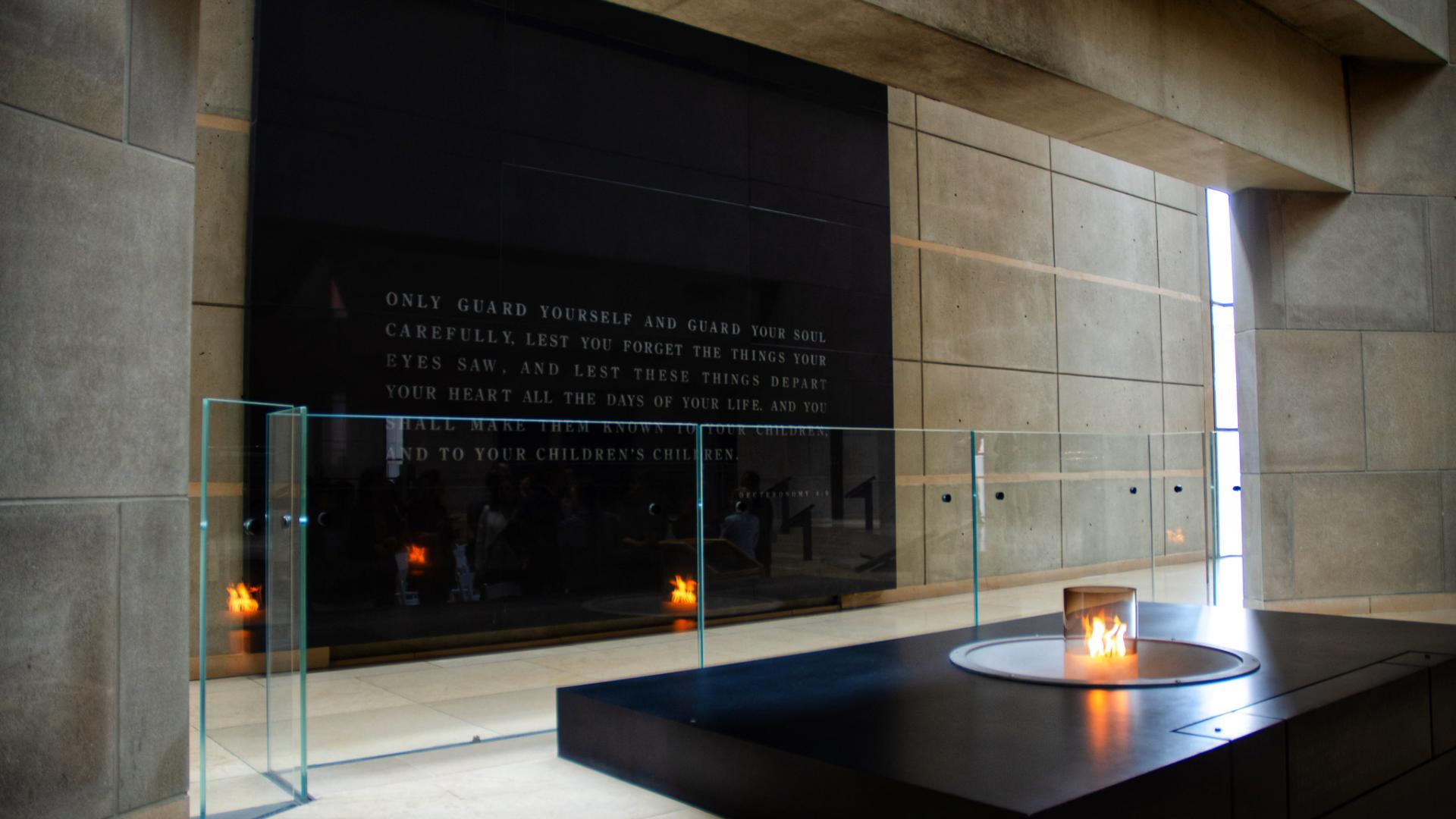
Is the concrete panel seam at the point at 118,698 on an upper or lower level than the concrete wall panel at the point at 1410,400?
lower

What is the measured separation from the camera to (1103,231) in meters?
13.9

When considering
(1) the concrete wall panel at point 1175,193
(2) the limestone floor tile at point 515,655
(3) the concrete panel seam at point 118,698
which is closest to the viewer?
(3) the concrete panel seam at point 118,698

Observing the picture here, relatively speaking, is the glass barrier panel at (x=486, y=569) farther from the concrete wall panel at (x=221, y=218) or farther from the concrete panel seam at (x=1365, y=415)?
the concrete panel seam at (x=1365, y=415)

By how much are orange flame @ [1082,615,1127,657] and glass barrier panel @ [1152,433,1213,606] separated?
499cm

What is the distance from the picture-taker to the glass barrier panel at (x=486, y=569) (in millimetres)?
5523

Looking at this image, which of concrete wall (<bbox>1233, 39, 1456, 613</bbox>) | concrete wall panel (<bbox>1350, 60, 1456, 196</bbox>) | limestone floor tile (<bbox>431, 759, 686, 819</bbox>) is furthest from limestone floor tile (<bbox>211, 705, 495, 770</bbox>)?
concrete wall panel (<bbox>1350, 60, 1456, 196</bbox>)

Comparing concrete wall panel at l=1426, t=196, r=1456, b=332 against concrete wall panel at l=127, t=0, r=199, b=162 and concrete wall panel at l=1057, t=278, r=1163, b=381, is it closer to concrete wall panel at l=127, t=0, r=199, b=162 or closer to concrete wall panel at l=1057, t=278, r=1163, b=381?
concrete wall panel at l=1057, t=278, r=1163, b=381

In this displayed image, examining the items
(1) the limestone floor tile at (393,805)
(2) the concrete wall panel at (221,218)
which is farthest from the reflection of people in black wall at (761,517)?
(2) the concrete wall panel at (221,218)

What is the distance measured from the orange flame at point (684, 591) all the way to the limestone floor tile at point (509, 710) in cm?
102

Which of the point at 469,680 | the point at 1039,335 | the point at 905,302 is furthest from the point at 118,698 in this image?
the point at 1039,335

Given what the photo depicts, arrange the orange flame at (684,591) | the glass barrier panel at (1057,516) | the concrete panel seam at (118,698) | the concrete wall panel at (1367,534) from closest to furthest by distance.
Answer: the concrete panel seam at (118,698)
the orange flame at (684,591)
the glass barrier panel at (1057,516)
the concrete wall panel at (1367,534)

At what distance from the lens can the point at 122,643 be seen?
11.9 ft

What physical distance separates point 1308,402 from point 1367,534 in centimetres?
128

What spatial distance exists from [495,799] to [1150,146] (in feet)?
22.6
